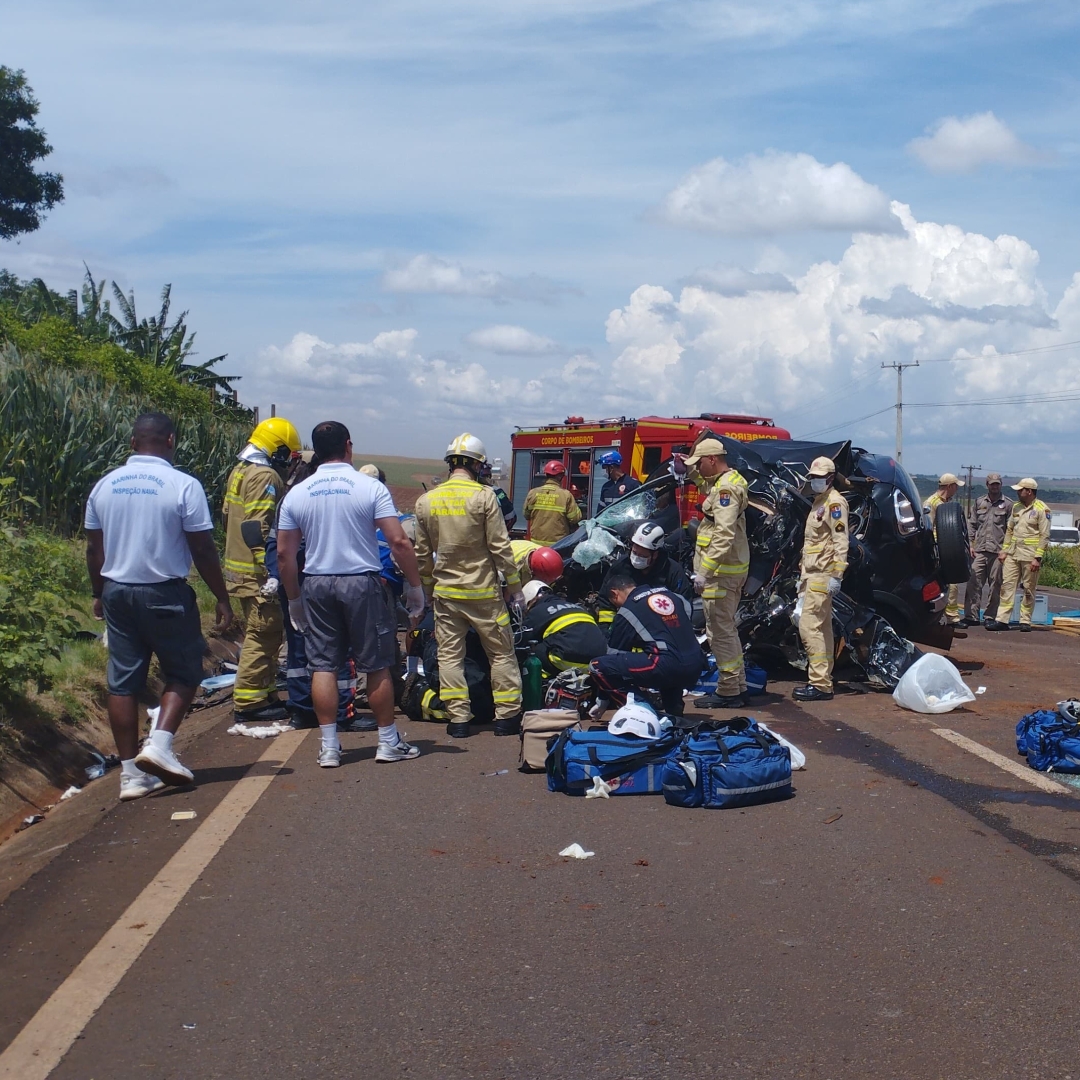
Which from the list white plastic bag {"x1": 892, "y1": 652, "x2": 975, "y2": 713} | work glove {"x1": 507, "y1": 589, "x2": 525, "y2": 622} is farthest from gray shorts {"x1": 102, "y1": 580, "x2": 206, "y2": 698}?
white plastic bag {"x1": 892, "y1": 652, "x2": 975, "y2": 713}

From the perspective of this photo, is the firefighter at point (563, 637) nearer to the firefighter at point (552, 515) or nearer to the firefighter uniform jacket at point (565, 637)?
the firefighter uniform jacket at point (565, 637)

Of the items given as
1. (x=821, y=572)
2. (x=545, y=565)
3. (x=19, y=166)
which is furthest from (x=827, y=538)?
(x=19, y=166)

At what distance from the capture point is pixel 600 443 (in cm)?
1806

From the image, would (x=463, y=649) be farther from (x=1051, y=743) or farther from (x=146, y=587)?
(x=1051, y=743)

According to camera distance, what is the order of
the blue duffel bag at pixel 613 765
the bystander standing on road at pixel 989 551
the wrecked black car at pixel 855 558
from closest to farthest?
the blue duffel bag at pixel 613 765 < the wrecked black car at pixel 855 558 < the bystander standing on road at pixel 989 551

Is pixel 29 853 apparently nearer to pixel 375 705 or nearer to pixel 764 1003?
pixel 375 705

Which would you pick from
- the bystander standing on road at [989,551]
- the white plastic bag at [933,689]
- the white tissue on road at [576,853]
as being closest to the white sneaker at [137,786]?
the white tissue on road at [576,853]

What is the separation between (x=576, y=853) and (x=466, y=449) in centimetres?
323

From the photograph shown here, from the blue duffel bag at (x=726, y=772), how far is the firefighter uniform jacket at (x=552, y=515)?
24.0ft

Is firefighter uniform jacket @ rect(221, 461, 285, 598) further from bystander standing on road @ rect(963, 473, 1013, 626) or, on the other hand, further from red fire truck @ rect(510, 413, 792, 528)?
bystander standing on road @ rect(963, 473, 1013, 626)

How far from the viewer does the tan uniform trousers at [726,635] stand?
924 centimetres

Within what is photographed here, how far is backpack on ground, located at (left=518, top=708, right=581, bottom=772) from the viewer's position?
6820mm

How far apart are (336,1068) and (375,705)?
12.1 ft

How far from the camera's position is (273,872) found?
16.5 feet
